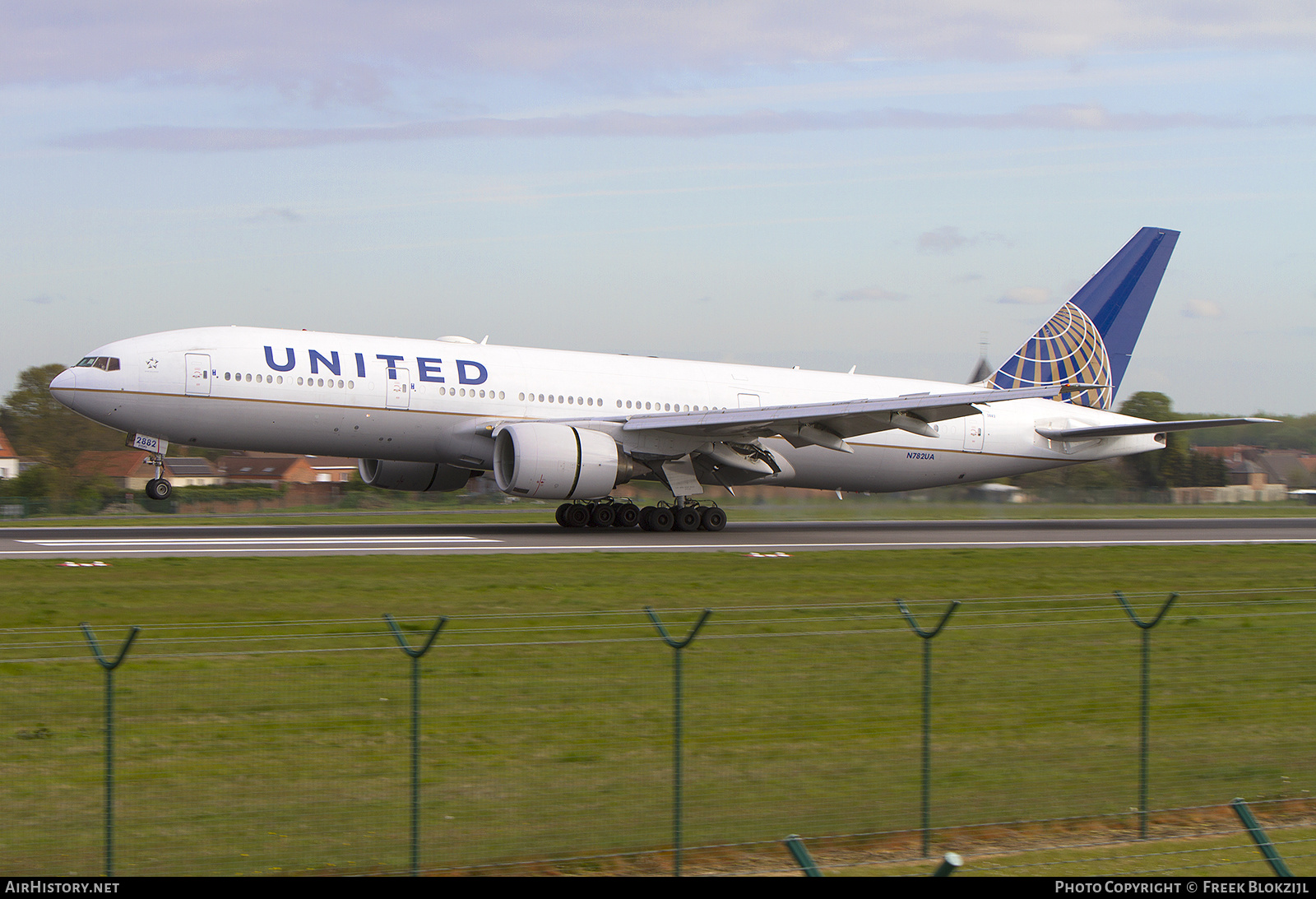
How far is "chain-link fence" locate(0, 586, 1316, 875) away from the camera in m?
7.77

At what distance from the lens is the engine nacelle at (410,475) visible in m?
32.5

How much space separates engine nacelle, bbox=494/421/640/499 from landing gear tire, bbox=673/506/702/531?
276 centimetres

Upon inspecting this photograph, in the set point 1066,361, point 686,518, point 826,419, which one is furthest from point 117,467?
point 1066,361

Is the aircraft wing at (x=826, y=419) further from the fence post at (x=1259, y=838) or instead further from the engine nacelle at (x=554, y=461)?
the fence post at (x=1259, y=838)

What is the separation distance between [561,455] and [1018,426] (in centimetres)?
1608

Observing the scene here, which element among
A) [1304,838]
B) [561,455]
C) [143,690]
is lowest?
[1304,838]

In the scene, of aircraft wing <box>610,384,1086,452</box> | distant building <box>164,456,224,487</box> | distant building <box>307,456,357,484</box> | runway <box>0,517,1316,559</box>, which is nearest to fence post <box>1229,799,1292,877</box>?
runway <box>0,517,1316,559</box>

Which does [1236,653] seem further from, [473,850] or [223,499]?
[223,499]

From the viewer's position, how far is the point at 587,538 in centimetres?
2833

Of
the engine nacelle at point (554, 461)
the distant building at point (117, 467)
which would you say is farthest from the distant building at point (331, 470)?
the engine nacelle at point (554, 461)

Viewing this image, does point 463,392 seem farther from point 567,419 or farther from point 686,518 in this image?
point 686,518

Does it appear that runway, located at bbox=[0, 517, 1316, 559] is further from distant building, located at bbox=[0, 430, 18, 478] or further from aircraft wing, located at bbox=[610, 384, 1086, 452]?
distant building, located at bbox=[0, 430, 18, 478]

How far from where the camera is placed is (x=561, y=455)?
89.5 feet
